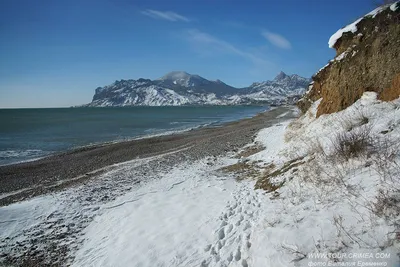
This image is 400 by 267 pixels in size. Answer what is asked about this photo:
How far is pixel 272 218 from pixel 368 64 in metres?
11.5

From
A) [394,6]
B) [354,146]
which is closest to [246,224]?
[354,146]

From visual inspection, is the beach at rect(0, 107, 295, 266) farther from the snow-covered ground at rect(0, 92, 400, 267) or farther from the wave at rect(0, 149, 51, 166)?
the wave at rect(0, 149, 51, 166)

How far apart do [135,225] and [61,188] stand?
25.6 ft

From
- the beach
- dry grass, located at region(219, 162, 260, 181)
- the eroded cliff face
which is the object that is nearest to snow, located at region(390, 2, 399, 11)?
the eroded cliff face

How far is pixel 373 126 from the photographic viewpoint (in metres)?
7.70

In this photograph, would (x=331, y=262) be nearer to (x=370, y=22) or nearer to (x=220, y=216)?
(x=220, y=216)

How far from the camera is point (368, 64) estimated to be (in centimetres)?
1295

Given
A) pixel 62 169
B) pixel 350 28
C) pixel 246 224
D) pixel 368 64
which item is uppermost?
pixel 350 28

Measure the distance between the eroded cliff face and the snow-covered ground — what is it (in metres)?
1.12

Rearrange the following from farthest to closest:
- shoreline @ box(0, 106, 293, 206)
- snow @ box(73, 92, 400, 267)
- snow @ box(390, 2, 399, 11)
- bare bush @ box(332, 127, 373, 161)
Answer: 1. shoreline @ box(0, 106, 293, 206)
2. snow @ box(390, 2, 399, 11)
3. bare bush @ box(332, 127, 373, 161)
4. snow @ box(73, 92, 400, 267)

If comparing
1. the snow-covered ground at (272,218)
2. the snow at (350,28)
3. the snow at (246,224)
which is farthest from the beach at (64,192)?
the snow at (350,28)

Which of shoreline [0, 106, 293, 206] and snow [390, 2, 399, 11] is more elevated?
snow [390, 2, 399, 11]

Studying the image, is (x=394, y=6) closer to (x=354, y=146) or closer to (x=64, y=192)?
(x=354, y=146)

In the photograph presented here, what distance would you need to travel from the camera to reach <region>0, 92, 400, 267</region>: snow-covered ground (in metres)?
4.17
